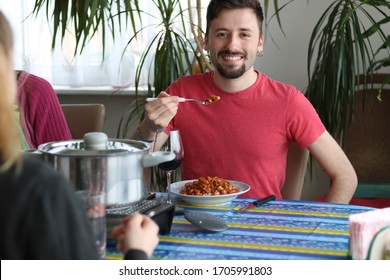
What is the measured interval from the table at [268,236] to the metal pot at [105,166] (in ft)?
0.46

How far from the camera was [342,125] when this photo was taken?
2.79 meters

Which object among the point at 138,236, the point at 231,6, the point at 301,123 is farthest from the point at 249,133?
the point at 138,236

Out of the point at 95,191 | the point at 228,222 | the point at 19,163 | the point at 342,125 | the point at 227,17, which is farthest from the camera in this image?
the point at 342,125

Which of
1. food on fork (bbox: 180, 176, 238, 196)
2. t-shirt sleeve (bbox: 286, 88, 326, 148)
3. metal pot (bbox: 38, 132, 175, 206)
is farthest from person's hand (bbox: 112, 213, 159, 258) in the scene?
t-shirt sleeve (bbox: 286, 88, 326, 148)

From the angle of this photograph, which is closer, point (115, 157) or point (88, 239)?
point (88, 239)

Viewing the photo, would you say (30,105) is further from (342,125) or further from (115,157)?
(342,125)

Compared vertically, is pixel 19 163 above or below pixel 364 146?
above

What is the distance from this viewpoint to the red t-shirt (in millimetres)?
2012

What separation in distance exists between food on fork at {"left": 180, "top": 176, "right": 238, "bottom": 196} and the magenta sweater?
559 mm

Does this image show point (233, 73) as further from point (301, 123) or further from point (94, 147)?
point (94, 147)

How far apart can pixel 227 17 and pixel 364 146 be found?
1363 millimetres

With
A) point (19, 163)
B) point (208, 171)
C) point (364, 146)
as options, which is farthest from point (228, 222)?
point (364, 146)

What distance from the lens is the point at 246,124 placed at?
203 centimetres

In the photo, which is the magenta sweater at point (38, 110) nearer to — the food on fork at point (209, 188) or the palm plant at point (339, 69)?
the food on fork at point (209, 188)
